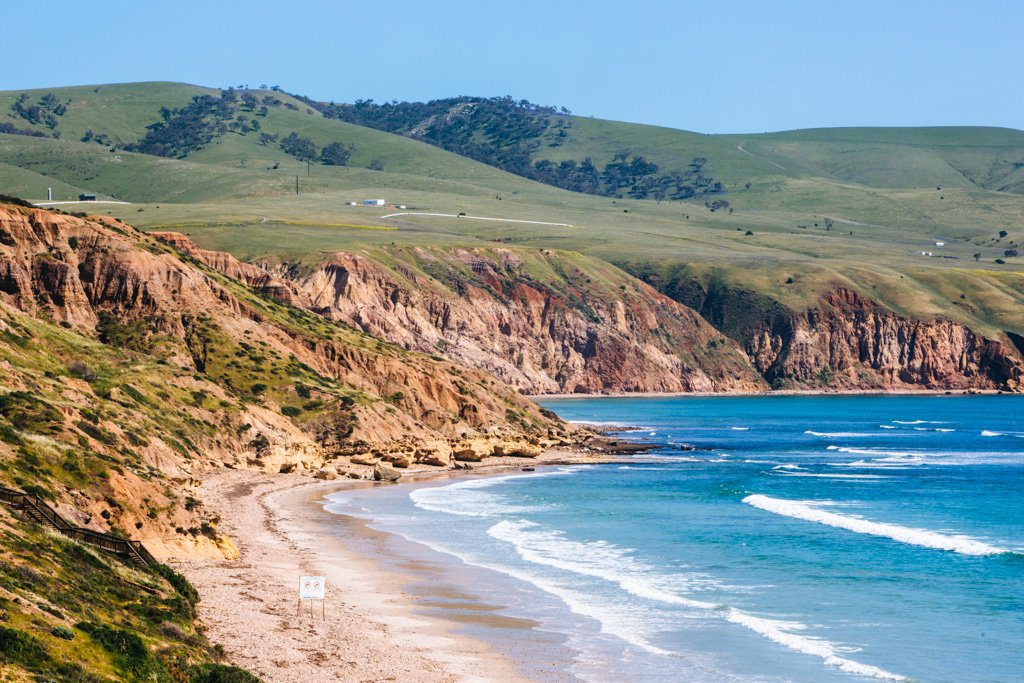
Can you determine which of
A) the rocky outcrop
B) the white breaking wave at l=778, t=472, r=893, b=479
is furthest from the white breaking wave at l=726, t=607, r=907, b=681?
the white breaking wave at l=778, t=472, r=893, b=479

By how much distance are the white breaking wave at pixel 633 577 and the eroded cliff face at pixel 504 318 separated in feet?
352

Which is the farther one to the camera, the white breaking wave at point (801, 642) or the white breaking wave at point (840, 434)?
the white breaking wave at point (840, 434)

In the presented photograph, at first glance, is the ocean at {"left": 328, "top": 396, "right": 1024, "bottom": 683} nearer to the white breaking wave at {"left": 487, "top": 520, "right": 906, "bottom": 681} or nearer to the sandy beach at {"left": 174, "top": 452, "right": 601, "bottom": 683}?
the white breaking wave at {"left": 487, "top": 520, "right": 906, "bottom": 681}

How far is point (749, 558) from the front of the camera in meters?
49.1

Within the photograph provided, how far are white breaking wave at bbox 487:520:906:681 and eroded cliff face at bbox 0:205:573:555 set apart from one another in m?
14.3

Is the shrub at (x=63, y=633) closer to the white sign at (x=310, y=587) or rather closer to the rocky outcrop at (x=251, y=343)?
the white sign at (x=310, y=587)

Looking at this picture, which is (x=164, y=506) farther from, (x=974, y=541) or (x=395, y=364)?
(x=395, y=364)

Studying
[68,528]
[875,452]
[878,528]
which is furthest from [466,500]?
[875,452]

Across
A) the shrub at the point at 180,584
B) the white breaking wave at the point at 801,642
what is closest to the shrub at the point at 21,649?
the shrub at the point at 180,584

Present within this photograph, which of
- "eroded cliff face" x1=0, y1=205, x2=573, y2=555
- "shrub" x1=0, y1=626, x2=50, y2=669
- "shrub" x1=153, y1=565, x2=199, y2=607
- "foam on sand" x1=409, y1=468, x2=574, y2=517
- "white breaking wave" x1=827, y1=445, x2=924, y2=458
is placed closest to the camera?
"shrub" x1=0, y1=626, x2=50, y2=669

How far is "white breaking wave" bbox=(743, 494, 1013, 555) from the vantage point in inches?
2040

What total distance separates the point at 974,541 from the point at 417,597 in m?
26.1

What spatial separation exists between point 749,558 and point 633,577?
6.38 metres

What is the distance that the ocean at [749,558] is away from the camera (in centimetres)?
3350
